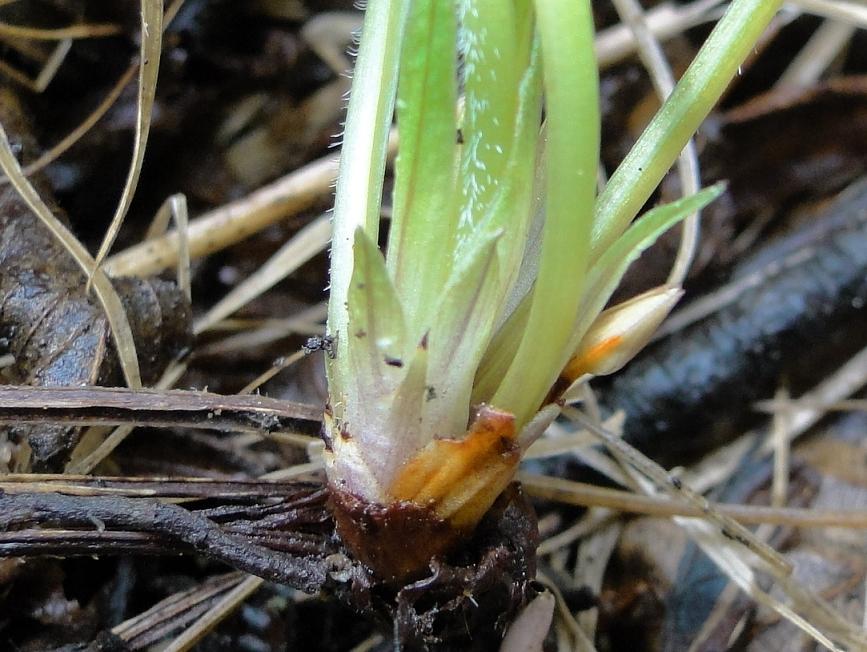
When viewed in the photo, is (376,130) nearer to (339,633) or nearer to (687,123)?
(687,123)

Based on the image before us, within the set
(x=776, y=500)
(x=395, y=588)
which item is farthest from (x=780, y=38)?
(x=395, y=588)

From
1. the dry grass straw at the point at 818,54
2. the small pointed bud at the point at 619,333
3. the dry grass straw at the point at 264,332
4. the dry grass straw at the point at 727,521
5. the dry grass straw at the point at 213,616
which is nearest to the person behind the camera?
the small pointed bud at the point at 619,333

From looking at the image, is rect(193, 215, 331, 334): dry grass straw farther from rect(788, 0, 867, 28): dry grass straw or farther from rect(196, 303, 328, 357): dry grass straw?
rect(788, 0, 867, 28): dry grass straw

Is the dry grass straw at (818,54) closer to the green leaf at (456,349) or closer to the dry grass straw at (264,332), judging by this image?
the dry grass straw at (264,332)

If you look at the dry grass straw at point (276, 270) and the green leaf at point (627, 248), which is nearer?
the green leaf at point (627, 248)

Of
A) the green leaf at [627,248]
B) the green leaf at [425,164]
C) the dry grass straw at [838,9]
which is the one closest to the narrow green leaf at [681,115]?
the green leaf at [627,248]

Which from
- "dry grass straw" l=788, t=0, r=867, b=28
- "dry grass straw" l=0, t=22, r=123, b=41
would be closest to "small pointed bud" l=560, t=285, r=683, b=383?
"dry grass straw" l=788, t=0, r=867, b=28

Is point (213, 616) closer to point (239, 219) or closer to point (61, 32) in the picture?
point (239, 219)
